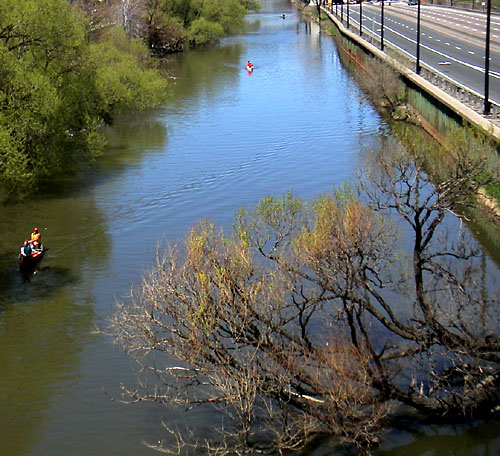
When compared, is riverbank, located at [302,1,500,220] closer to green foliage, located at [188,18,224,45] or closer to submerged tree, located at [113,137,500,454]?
submerged tree, located at [113,137,500,454]

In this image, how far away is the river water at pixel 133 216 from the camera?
50.7 feet

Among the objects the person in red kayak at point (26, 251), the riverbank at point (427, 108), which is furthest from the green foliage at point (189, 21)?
the person in red kayak at point (26, 251)

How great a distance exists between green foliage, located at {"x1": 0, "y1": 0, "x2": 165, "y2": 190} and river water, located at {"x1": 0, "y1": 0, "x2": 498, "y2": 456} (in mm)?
1612

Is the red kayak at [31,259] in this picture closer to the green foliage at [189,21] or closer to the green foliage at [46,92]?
the green foliage at [46,92]

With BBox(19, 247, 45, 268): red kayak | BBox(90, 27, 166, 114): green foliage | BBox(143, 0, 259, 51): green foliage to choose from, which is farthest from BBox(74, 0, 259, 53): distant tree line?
BBox(19, 247, 45, 268): red kayak

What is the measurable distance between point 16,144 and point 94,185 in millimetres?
5272

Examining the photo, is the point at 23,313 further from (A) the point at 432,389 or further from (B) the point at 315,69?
(B) the point at 315,69

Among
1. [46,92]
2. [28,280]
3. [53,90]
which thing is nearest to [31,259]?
[28,280]

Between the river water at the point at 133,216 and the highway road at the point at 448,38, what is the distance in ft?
16.9

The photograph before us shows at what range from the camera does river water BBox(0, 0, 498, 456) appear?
608 inches

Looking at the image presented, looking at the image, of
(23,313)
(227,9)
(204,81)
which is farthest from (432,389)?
(227,9)

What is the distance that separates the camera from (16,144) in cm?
2684

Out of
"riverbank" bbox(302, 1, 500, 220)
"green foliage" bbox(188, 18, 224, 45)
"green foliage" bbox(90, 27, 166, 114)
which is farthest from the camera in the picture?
"green foliage" bbox(188, 18, 224, 45)

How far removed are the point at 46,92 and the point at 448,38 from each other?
4028 cm
